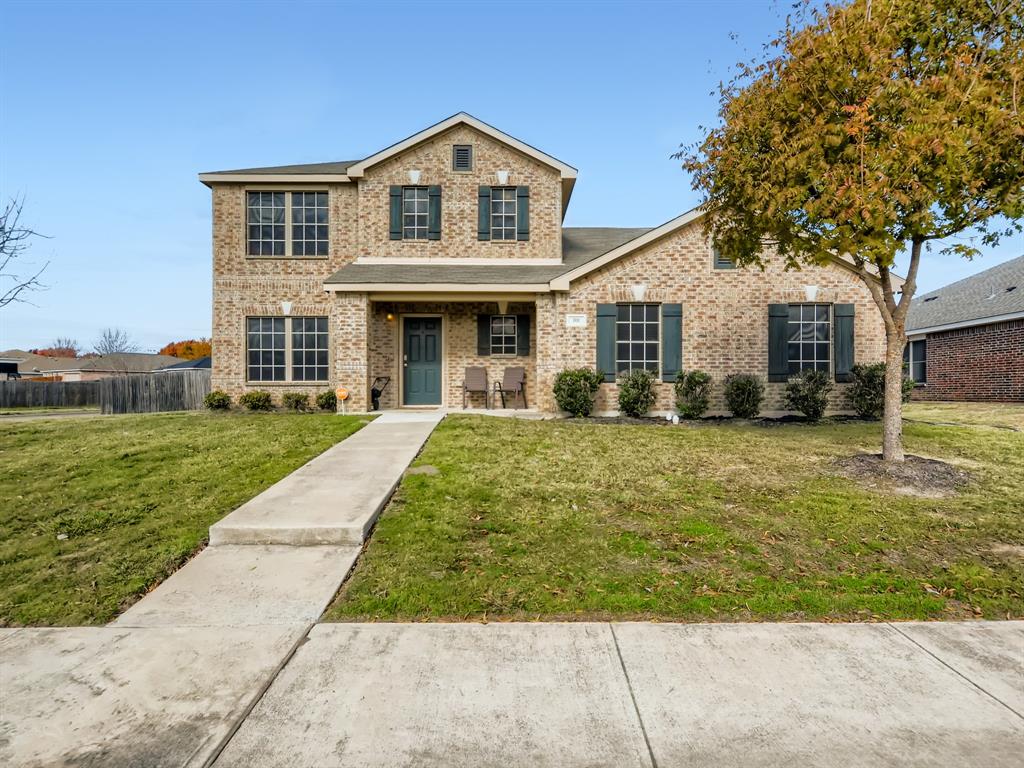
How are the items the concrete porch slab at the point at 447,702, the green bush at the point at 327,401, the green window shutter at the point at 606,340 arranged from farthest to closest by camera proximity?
the green bush at the point at 327,401, the green window shutter at the point at 606,340, the concrete porch slab at the point at 447,702

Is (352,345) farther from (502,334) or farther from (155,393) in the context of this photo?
(155,393)

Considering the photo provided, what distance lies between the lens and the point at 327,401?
1307 cm

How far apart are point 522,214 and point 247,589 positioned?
1163 centimetres

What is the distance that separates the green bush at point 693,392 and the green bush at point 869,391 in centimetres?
321

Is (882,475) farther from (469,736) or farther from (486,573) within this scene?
(469,736)

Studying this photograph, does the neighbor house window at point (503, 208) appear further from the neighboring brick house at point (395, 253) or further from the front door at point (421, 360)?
the front door at point (421, 360)

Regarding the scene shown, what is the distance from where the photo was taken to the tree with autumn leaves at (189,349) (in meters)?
71.4

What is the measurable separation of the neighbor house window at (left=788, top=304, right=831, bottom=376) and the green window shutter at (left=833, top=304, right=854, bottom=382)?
17 cm

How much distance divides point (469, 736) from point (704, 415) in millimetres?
10315

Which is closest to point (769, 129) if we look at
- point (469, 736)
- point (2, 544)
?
point (469, 736)

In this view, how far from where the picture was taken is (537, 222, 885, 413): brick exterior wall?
11.7 metres

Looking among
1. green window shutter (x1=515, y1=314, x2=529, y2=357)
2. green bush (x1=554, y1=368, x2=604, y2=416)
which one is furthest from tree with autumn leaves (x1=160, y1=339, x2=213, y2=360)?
green bush (x1=554, y1=368, x2=604, y2=416)

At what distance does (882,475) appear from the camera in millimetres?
6387

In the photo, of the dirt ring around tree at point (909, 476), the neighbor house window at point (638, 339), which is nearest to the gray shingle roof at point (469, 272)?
the neighbor house window at point (638, 339)
